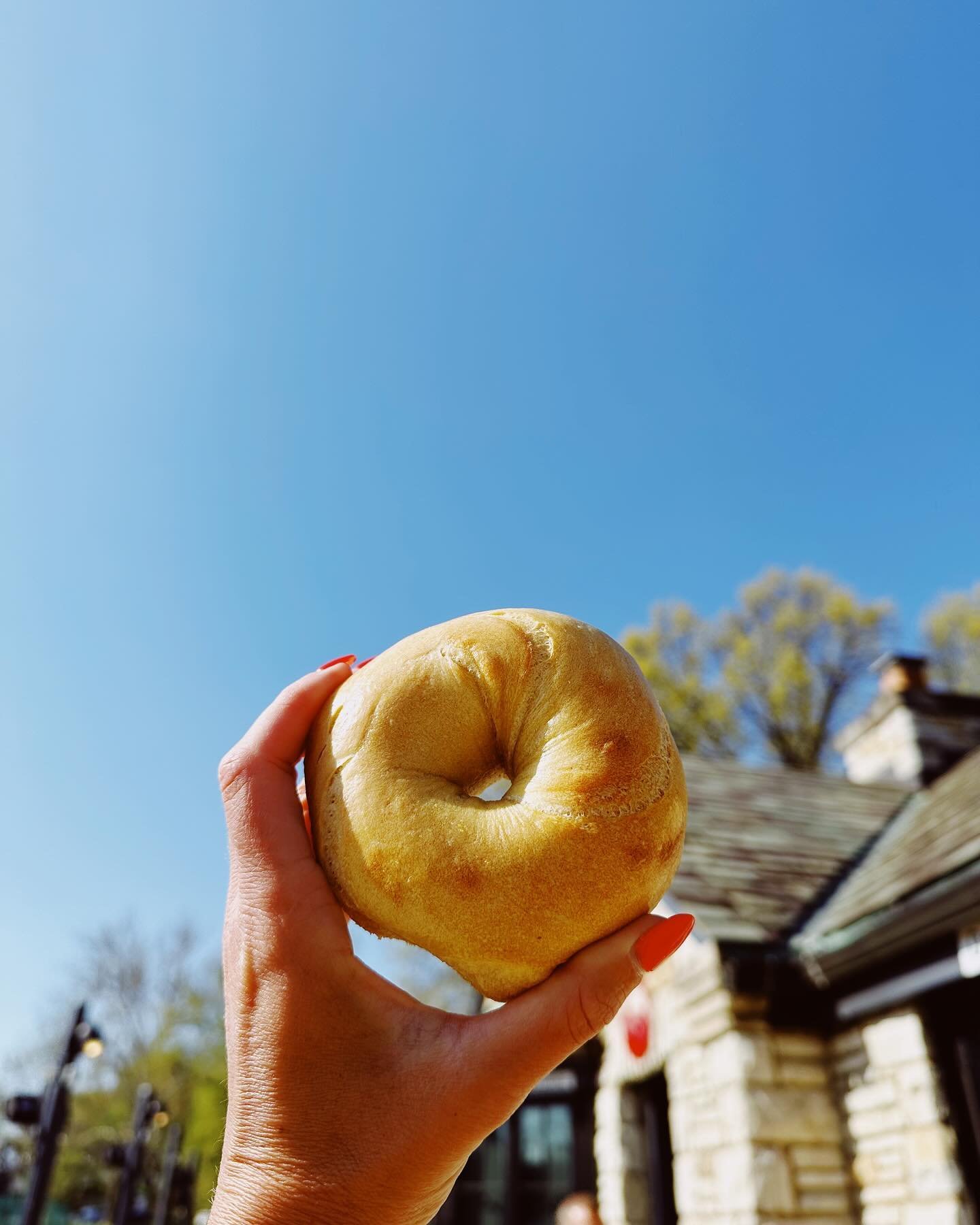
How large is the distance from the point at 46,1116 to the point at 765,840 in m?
8.26

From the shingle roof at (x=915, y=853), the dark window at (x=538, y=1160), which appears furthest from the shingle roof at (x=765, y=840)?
the dark window at (x=538, y=1160)

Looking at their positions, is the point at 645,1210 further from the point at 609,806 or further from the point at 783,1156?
the point at 609,806

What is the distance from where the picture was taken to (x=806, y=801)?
898cm

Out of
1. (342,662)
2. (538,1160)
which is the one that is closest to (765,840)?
(538,1160)

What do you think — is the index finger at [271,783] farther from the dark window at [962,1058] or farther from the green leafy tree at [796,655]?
the green leafy tree at [796,655]

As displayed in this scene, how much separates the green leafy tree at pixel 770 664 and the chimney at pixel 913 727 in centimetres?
871

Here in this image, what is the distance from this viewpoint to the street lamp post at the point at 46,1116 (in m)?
8.73

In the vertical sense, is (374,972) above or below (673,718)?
below

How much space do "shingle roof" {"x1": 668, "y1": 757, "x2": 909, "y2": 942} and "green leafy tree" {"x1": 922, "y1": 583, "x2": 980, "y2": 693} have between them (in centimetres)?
1117

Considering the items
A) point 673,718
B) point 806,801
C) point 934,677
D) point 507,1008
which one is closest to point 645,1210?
point 806,801

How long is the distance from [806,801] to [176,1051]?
25288mm

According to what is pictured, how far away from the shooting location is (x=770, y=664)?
20.3 metres

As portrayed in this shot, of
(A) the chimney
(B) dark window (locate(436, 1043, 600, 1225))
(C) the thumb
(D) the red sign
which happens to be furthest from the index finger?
(A) the chimney

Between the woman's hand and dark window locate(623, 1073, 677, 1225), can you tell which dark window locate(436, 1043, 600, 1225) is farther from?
the woman's hand
